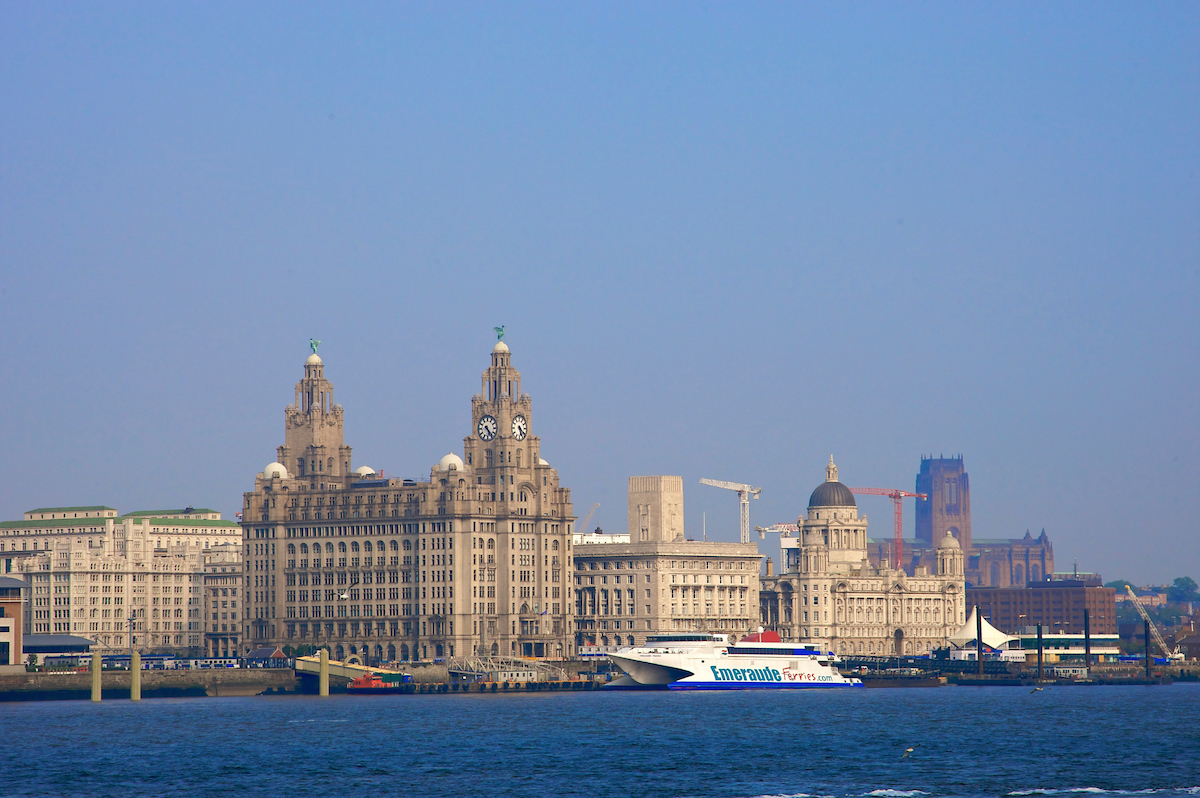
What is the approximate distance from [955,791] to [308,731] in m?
68.5

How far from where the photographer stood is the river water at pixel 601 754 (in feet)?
411

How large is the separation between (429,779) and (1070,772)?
134ft

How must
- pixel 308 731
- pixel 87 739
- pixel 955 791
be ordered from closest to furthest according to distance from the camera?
1. pixel 955 791
2. pixel 87 739
3. pixel 308 731

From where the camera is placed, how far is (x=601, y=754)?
484 feet

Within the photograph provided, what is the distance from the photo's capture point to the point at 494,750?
151m

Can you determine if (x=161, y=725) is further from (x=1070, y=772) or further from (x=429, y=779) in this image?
(x=1070, y=772)


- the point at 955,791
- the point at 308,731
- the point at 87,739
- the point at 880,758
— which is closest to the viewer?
the point at 955,791

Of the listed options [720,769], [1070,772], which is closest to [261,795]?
[720,769]

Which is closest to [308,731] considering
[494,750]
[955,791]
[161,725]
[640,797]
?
[161,725]

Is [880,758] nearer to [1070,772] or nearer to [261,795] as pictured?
[1070,772]

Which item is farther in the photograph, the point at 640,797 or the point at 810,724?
the point at 810,724

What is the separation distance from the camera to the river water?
125125 millimetres

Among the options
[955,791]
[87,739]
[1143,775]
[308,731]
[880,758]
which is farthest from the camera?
[308,731]

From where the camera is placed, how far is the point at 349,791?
124188 millimetres
